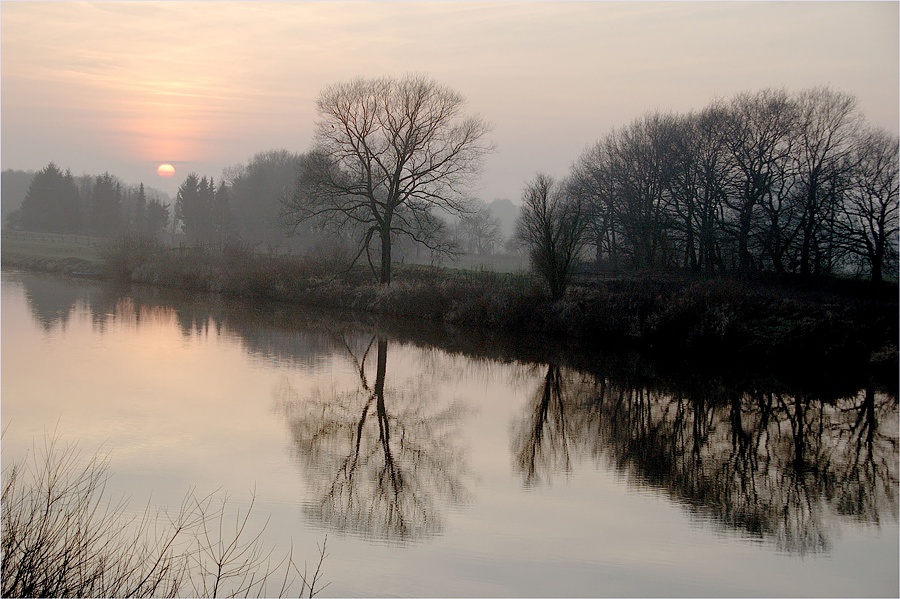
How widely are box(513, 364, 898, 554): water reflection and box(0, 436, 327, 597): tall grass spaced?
4.59 meters

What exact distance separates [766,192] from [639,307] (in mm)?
11775

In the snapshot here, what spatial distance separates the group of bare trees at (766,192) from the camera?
29.6m

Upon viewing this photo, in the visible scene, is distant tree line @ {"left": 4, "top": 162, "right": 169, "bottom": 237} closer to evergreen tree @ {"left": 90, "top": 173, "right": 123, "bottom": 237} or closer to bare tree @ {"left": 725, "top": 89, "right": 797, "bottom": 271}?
evergreen tree @ {"left": 90, "top": 173, "right": 123, "bottom": 237}

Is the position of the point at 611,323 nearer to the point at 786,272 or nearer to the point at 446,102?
the point at 786,272

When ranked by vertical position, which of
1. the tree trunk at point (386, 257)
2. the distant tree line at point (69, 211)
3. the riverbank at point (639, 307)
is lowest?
the riverbank at point (639, 307)

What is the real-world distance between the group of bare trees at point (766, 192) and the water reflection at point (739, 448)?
1342 centimetres

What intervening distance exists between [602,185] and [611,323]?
66.6 feet

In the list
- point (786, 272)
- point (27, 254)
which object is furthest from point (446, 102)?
point (27, 254)

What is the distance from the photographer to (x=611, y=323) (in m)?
25.2

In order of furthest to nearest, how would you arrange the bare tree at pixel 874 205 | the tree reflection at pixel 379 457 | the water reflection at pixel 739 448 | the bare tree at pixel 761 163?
1. the bare tree at pixel 761 163
2. the bare tree at pixel 874 205
3. the water reflection at pixel 739 448
4. the tree reflection at pixel 379 457

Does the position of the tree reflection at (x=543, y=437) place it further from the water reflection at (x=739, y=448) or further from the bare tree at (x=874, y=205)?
the bare tree at (x=874, y=205)

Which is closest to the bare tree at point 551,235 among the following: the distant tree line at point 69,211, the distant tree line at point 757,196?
the distant tree line at point 757,196

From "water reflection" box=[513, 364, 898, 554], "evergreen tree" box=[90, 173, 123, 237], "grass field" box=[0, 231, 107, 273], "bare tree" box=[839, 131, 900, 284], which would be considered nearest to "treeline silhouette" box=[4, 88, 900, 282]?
"bare tree" box=[839, 131, 900, 284]

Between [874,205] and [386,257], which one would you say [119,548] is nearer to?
[386,257]
